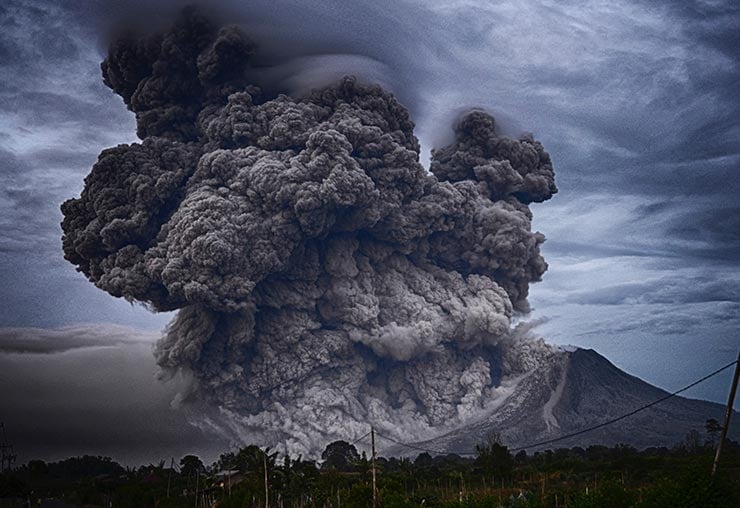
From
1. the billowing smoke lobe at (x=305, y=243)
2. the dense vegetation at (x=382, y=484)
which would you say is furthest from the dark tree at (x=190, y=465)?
the billowing smoke lobe at (x=305, y=243)

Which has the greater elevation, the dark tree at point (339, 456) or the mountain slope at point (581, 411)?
the mountain slope at point (581, 411)

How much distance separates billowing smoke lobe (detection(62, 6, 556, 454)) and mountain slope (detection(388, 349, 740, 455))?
9444mm

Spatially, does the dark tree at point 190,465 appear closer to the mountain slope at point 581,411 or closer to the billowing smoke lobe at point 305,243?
the billowing smoke lobe at point 305,243

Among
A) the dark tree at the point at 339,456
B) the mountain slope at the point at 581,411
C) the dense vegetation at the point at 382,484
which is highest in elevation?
the mountain slope at the point at 581,411

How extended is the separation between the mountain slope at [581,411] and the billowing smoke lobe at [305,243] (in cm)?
944

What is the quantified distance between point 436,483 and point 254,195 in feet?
81.4

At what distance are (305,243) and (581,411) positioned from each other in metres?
55.9

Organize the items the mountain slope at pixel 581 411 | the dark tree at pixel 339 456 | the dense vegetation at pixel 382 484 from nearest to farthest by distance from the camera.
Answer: the dense vegetation at pixel 382 484 < the dark tree at pixel 339 456 < the mountain slope at pixel 581 411

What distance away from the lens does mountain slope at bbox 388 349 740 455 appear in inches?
3428

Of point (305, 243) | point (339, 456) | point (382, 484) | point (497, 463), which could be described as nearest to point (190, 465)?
point (339, 456)

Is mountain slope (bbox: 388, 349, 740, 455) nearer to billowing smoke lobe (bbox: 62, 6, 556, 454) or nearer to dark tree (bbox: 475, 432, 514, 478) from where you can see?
billowing smoke lobe (bbox: 62, 6, 556, 454)

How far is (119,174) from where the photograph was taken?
2579 inches

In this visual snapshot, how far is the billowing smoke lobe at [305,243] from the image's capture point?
63.2m

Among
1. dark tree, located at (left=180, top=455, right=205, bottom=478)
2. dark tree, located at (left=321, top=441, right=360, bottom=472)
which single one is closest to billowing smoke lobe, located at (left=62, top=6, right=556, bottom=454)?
dark tree, located at (left=321, top=441, right=360, bottom=472)
